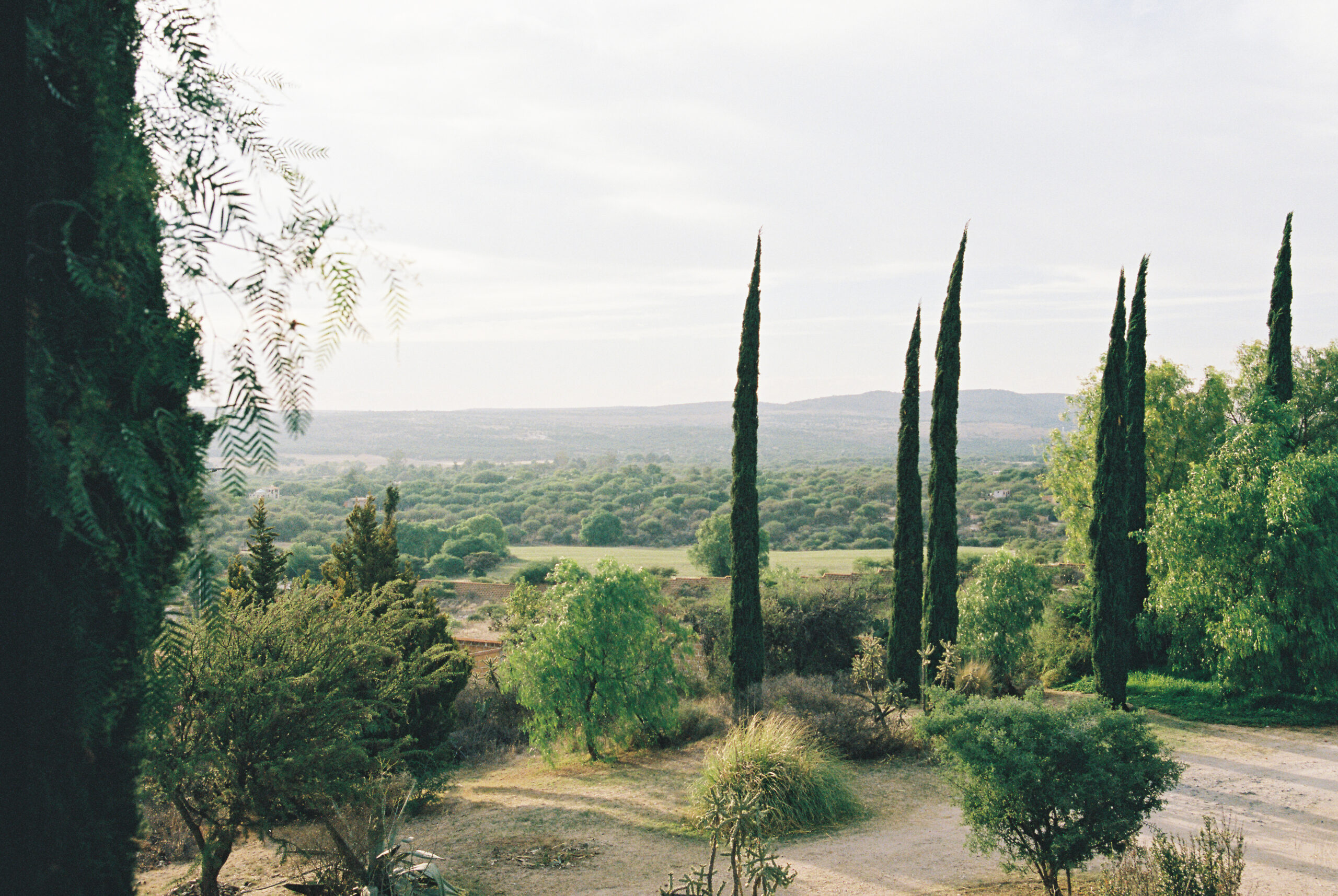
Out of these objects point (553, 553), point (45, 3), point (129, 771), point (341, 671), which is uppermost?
point (45, 3)

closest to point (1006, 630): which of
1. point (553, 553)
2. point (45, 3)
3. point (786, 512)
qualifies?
point (45, 3)

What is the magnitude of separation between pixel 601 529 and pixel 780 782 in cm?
4808

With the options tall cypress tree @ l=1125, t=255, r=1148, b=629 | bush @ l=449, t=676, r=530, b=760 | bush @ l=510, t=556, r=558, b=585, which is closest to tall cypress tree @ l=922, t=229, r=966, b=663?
tall cypress tree @ l=1125, t=255, r=1148, b=629

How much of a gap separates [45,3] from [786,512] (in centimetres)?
6199

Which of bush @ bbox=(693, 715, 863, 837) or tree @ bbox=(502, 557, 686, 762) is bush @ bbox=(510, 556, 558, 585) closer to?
tree @ bbox=(502, 557, 686, 762)

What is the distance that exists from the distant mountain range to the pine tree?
217 feet

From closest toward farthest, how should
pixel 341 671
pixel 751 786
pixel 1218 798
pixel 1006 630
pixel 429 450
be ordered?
pixel 341 671 → pixel 751 786 → pixel 1218 798 → pixel 1006 630 → pixel 429 450

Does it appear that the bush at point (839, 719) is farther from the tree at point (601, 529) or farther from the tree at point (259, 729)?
the tree at point (601, 529)

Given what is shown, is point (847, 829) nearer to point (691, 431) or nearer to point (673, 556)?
point (673, 556)

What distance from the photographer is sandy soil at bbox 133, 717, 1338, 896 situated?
8.81m

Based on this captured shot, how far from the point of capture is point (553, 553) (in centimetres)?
4831

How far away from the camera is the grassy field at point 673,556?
38.7m

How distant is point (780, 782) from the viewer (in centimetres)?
1091

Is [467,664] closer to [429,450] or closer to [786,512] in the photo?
[786,512]
